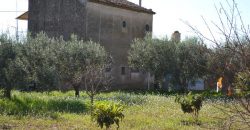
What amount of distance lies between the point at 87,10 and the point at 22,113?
18.7 meters

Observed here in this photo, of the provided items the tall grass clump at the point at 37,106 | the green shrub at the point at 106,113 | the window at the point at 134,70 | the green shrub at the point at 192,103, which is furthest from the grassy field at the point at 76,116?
the window at the point at 134,70

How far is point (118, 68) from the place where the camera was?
3712 centimetres

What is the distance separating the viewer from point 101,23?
35.1m

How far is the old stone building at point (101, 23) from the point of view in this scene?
34312 millimetres

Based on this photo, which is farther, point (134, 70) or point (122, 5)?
point (134, 70)

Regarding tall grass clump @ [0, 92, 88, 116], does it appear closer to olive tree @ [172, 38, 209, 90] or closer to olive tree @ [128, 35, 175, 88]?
olive tree @ [128, 35, 175, 88]

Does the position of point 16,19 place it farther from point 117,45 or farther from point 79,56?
point 79,56

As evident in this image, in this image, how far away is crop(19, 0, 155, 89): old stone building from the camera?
34.3 metres

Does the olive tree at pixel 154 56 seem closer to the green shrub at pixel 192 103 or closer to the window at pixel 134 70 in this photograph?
the window at pixel 134 70

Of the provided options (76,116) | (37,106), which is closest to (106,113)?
(76,116)

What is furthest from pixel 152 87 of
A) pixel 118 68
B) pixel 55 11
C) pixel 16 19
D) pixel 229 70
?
pixel 229 70

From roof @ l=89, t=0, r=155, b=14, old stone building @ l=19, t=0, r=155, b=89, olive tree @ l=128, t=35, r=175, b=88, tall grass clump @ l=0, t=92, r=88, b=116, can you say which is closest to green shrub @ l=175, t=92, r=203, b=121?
tall grass clump @ l=0, t=92, r=88, b=116

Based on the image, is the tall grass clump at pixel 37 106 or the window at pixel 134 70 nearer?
the tall grass clump at pixel 37 106

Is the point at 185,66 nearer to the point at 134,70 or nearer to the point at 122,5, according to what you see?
the point at 134,70
